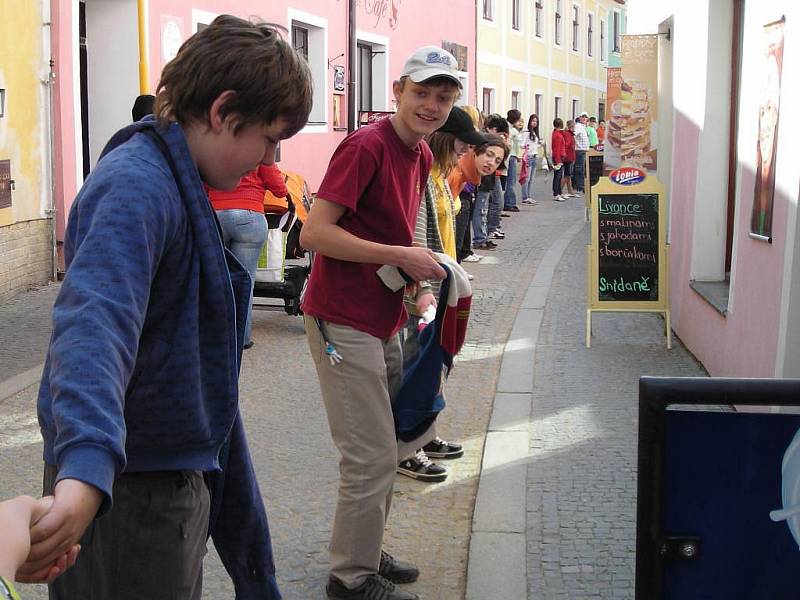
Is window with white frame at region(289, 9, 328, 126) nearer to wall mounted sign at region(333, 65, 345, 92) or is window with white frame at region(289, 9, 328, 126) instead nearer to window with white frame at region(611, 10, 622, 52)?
wall mounted sign at region(333, 65, 345, 92)

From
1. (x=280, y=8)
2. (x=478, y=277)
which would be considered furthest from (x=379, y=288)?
(x=280, y=8)

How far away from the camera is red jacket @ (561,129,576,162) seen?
25922 mm

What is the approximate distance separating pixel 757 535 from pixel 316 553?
2489 millimetres

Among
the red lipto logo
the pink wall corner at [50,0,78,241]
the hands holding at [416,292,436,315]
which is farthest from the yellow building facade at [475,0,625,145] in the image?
the hands holding at [416,292,436,315]

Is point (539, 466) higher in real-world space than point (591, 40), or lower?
lower

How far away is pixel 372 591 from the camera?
13.0 ft

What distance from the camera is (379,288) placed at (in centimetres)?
382

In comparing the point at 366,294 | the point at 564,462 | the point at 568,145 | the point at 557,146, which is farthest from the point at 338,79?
the point at 366,294

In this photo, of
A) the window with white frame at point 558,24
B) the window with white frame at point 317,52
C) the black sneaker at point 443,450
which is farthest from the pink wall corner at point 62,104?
the window with white frame at point 558,24

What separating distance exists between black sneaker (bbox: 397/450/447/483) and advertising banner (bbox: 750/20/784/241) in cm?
220

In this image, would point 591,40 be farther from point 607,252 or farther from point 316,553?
point 316,553

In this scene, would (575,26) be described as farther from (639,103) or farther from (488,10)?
(639,103)

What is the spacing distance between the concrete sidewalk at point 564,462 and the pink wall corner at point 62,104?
15.9ft

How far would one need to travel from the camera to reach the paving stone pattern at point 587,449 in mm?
4316
